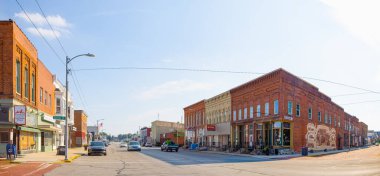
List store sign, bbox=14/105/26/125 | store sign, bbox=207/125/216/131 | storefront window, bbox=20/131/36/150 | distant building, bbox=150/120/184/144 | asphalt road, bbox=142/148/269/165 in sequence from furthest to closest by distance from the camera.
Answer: distant building, bbox=150/120/184/144 < store sign, bbox=207/125/216/131 < storefront window, bbox=20/131/36/150 < asphalt road, bbox=142/148/269/165 < store sign, bbox=14/105/26/125

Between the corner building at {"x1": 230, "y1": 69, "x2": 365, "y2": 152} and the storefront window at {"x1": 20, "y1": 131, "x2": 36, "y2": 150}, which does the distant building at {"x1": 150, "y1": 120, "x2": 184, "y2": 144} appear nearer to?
the corner building at {"x1": 230, "y1": 69, "x2": 365, "y2": 152}

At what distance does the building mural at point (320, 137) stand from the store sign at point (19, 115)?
32166mm

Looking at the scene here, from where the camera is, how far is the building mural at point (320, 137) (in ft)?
156

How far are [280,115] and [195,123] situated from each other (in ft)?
125

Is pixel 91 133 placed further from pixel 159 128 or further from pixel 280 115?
pixel 280 115

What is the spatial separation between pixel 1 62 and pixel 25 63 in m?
4.76

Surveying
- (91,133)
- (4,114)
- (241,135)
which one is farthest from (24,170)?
(91,133)

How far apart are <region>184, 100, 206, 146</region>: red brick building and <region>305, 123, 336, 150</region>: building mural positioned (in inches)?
903

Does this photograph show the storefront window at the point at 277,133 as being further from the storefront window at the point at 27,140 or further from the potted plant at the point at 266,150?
the storefront window at the point at 27,140

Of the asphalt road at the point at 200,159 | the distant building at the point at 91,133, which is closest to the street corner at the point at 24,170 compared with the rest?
the asphalt road at the point at 200,159

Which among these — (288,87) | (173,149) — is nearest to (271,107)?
(288,87)

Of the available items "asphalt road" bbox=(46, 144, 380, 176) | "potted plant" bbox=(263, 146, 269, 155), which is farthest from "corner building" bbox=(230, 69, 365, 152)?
"asphalt road" bbox=(46, 144, 380, 176)

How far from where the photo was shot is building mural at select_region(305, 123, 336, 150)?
47.5 metres

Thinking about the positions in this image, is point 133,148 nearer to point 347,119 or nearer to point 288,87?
point 288,87
